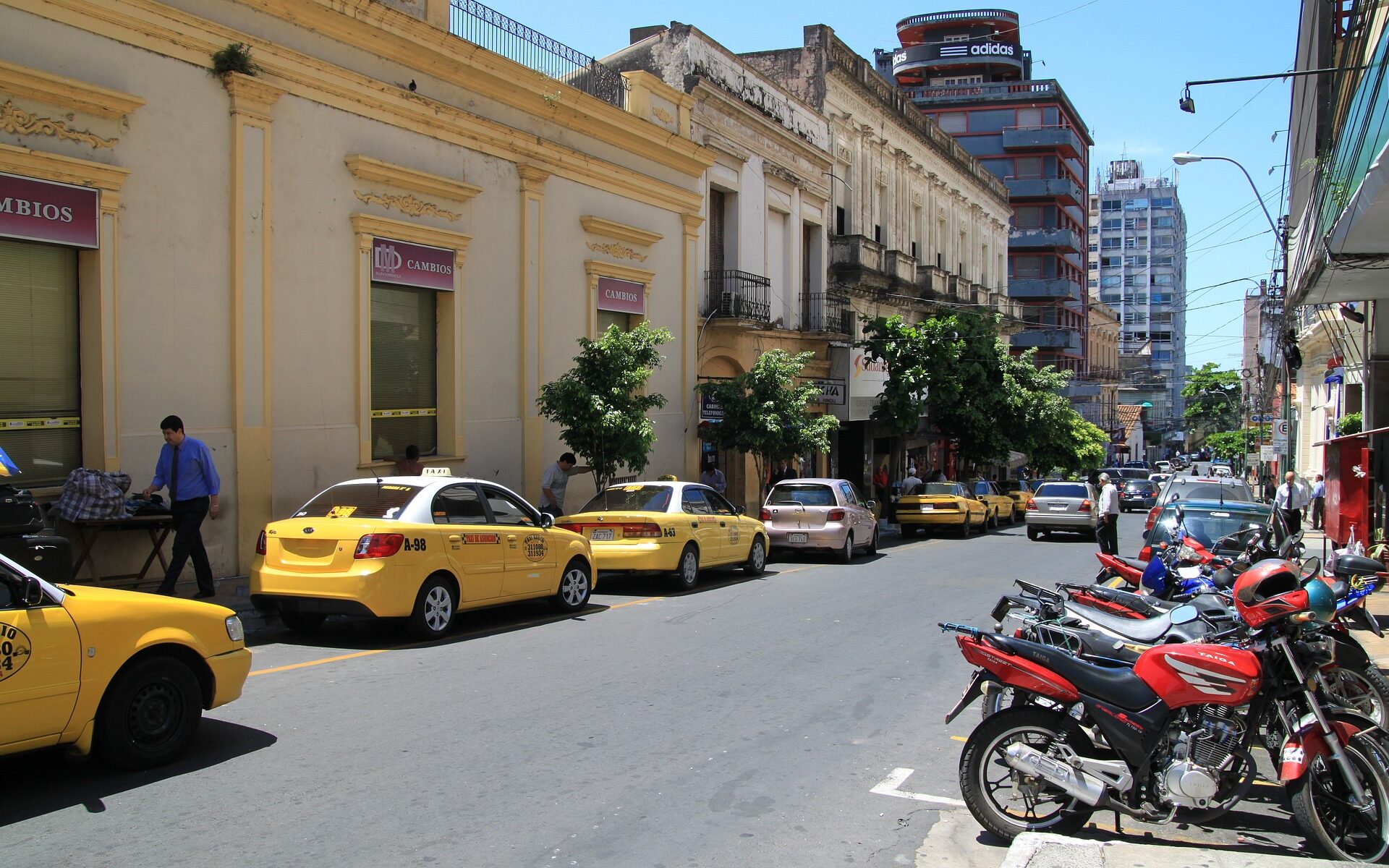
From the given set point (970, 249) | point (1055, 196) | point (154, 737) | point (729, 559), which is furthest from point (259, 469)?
point (1055, 196)

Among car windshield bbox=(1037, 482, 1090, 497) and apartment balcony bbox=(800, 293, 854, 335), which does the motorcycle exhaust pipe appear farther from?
apartment balcony bbox=(800, 293, 854, 335)

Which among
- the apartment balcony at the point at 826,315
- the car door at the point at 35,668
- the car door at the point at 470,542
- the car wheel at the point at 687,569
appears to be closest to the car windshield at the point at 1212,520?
the car wheel at the point at 687,569

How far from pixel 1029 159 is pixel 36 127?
232ft

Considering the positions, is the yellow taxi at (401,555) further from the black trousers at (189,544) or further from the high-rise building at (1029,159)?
the high-rise building at (1029,159)

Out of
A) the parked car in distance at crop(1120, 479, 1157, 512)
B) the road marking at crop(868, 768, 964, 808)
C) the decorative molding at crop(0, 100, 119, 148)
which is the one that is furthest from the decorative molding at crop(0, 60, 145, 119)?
the parked car in distance at crop(1120, 479, 1157, 512)

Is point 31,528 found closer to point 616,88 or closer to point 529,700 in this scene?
point 529,700

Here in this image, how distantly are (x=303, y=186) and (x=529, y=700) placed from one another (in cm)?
908

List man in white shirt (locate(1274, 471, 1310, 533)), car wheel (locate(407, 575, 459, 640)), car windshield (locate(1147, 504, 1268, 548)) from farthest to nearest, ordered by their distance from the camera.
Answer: man in white shirt (locate(1274, 471, 1310, 533)) < car windshield (locate(1147, 504, 1268, 548)) < car wheel (locate(407, 575, 459, 640))

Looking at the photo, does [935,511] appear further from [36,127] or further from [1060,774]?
[1060,774]

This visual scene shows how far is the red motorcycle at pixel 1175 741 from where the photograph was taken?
17.1 feet

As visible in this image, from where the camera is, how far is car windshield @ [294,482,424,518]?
10312 millimetres

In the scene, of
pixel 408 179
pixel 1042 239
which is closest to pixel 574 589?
pixel 408 179

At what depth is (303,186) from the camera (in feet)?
47.2

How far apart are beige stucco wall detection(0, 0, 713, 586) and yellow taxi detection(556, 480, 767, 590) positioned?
11.3 ft
